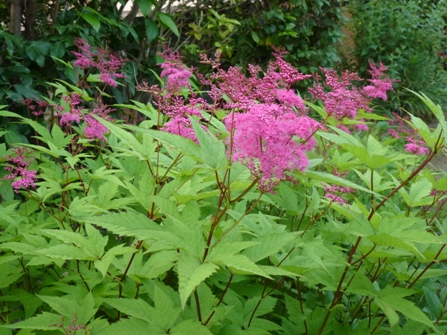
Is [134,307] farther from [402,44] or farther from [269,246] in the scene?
[402,44]

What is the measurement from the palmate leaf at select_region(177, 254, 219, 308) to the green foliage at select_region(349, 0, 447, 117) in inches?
262

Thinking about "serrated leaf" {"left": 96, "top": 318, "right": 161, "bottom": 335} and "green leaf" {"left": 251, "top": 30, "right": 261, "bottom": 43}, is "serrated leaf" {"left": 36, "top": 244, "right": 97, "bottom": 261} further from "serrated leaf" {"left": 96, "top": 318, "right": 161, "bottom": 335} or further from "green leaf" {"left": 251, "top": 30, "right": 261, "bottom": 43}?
"green leaf" {"left": 251, "top": 30, "right": 261, "bottom": 43}

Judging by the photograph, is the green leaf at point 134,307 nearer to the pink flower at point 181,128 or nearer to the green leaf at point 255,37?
the pink flower at point 181,128

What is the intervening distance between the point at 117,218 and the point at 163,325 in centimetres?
29

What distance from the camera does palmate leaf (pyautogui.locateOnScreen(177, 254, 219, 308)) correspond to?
81 cm

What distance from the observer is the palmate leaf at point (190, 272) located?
0.81 metres

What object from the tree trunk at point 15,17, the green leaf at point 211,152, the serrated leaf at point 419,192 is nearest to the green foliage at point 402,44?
the tree trunk at point 15,17

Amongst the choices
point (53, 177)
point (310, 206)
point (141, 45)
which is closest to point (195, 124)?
point (310, 206)

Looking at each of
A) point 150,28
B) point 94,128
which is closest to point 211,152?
point 94,128

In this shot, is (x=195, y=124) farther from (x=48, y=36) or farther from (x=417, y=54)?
(x=417, y=54)

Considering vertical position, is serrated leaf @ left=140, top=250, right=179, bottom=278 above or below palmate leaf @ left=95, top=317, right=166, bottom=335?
above

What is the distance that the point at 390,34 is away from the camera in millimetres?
7301

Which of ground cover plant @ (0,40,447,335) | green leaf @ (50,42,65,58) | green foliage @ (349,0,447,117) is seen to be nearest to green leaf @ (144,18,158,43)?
green leaf @ (50,42,65,58)

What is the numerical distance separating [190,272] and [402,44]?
294 inches
